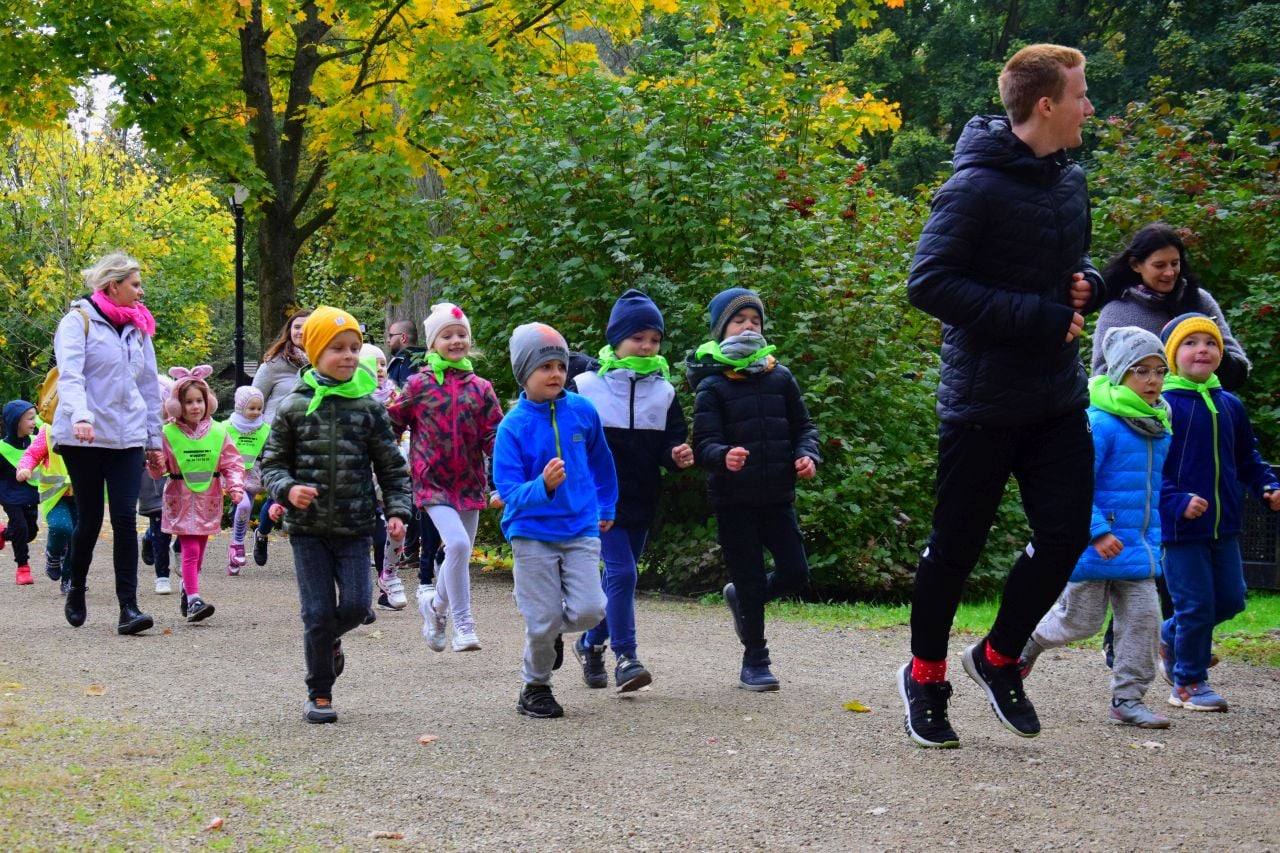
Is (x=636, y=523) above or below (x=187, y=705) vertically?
above

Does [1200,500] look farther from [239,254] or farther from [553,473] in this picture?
[239,254]

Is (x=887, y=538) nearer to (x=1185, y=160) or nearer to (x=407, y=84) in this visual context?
(x=1185, y=160)

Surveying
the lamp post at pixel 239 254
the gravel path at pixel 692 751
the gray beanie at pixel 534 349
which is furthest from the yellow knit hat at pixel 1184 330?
the lamp post at pixel 239 254

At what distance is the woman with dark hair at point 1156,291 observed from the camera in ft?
21.7

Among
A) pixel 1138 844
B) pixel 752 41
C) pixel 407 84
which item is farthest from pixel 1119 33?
pixel 1138 844

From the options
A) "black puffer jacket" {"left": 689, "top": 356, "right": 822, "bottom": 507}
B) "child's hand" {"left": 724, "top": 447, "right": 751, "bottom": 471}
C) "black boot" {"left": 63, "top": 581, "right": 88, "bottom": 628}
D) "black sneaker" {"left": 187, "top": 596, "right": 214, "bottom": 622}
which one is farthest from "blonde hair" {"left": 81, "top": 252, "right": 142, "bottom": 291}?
"child's hand" {"left": 724, "top": 447, "right": 751, "bottom": 471}

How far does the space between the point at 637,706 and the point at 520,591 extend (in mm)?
781

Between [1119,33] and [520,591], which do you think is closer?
[520,591]

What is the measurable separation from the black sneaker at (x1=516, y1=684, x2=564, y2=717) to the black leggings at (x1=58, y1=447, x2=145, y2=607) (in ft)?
10.7

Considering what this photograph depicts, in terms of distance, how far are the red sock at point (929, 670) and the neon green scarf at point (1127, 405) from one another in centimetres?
140

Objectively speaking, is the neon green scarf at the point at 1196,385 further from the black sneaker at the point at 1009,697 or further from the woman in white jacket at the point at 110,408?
the woman in white jacket at the point at 110,408

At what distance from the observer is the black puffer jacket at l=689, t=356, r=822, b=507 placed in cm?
667

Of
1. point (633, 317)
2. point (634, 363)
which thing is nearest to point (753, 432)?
point (634, 363)

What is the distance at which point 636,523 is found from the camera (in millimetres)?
6977
